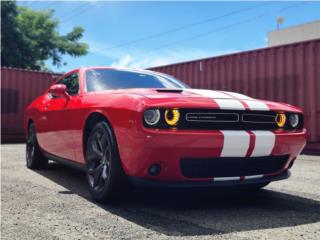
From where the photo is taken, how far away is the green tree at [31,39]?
1024 inches

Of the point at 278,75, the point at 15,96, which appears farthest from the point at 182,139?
the point at 15,96

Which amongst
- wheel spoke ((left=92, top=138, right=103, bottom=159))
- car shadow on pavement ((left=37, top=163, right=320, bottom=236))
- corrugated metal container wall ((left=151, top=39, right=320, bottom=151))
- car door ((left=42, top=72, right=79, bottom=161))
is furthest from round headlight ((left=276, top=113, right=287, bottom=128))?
corrugated metal container wall ((left=151, top=39, right=320, bottom=151))

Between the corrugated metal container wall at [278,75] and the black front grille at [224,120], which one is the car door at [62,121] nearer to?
the black front grille at [224,120]

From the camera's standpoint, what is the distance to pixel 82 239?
2369mm

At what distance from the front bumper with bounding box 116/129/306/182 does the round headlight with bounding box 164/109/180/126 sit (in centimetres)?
8

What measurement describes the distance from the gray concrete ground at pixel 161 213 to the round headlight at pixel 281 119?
0.68 m

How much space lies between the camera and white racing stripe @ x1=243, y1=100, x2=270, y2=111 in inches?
121

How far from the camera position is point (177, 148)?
2766 millimetres

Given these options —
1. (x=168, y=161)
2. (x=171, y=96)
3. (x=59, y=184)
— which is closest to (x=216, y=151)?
(x=168, y=161)

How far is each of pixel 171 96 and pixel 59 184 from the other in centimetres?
198

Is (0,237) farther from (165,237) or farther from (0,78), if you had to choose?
(0,78)

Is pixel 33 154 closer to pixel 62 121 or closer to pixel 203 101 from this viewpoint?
pixel 62 121

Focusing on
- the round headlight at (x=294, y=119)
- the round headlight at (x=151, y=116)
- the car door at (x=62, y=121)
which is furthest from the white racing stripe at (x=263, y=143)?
the car door at (x=62, y=121)

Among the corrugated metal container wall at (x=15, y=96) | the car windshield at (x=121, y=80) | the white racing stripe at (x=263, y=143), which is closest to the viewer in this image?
the white racing stripe at (x=263, y=143)
